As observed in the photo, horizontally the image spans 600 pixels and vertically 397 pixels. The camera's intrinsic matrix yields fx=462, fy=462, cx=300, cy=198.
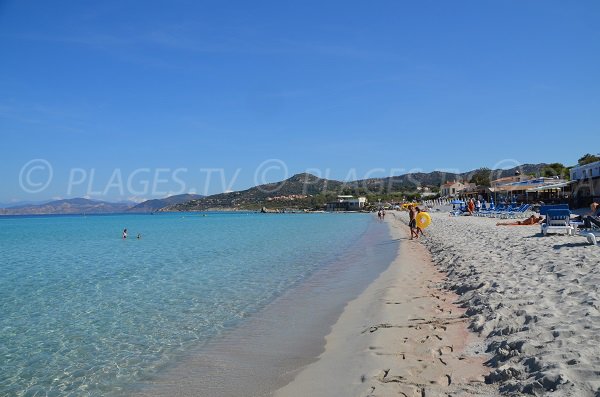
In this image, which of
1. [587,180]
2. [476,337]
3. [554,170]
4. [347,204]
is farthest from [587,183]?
[347,204]

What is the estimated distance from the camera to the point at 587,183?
1186 inches

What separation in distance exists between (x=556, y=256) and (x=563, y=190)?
34.4 metres

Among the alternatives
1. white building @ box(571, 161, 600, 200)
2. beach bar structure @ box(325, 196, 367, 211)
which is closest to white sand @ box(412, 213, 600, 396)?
white building @ box(571, 161, 600, 200)

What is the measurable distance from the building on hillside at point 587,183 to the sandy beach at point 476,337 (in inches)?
791

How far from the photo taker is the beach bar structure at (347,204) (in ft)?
457

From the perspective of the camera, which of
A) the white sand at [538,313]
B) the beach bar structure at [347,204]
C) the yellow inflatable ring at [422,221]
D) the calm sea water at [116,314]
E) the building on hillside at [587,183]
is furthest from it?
the beach bar structure at [347,204]

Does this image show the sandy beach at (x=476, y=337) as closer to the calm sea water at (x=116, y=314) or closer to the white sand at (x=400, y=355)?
the white sand at (x=400, y=355)

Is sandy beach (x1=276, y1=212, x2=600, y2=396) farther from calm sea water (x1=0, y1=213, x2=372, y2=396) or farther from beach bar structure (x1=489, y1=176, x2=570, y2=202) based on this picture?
beach bar structure (x1=489, y1=176, x2=570, y2=202)

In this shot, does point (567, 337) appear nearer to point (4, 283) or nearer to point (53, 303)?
point (53, 303)

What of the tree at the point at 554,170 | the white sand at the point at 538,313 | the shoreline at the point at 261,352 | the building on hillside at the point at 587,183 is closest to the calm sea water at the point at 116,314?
the shoreline at the point at 261,352

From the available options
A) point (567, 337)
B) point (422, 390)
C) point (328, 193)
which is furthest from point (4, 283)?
point (328, 193)

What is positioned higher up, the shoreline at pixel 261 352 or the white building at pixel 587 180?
the white building at pixel 587 180

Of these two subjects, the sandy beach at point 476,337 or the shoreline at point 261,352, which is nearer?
the sandy beach at point 476,337

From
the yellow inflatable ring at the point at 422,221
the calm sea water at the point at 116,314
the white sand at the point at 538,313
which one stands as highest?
the yellow inflatable ring at the point at 422,221
